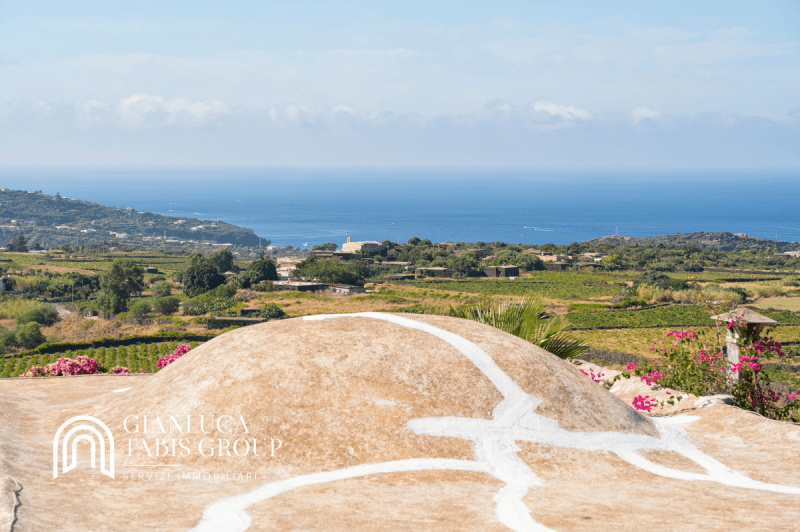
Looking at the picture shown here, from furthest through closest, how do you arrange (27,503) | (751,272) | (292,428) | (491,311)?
1. (751,272)
2. (491,311)
3. (292,428)
4. (27,503)

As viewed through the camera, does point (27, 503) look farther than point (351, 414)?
No

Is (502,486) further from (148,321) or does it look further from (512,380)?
(148,321)

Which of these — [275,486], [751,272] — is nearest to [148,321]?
[275,486]

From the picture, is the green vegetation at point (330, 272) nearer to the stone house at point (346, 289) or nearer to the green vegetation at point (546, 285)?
the stone house at point (346, 289)

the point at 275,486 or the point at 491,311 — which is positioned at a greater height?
the point at 491,311

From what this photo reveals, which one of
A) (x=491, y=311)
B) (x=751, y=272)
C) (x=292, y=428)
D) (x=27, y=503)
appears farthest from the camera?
(x=751, y=272)

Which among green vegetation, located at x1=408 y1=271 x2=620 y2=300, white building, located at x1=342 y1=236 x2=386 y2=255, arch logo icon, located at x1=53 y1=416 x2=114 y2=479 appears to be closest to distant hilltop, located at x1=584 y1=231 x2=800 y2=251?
white building, located at x1=342 y1=236 x2=386 y2=255

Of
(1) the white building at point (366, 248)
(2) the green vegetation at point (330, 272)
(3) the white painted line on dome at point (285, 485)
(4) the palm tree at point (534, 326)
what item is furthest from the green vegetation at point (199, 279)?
(3) the white painted line on dome at point (285, 485)

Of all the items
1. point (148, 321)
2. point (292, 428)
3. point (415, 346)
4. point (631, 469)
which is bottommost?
point (148, 321)

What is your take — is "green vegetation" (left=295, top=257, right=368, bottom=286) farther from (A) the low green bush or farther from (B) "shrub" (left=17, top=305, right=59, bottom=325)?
(B) "shrub" (left=17, top=305, right=59, bottom=325)
